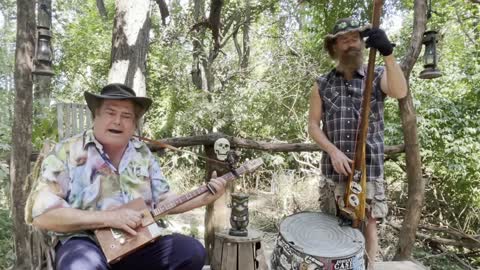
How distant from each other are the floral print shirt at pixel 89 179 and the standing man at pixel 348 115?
94cm

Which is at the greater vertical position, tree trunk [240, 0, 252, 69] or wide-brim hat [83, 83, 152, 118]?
tree trunk [240, 0, 252, 69]

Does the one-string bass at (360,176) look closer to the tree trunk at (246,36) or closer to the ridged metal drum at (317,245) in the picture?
the ridged metal drum at (317,245)

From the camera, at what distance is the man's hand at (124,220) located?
1543 millimetres

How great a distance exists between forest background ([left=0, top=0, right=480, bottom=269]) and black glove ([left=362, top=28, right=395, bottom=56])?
98.7 inches

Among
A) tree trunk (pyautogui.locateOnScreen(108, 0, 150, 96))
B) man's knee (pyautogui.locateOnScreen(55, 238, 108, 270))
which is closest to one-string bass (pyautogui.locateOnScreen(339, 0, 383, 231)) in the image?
man's knee (pyautogui.locateOnScreen(55, 238, 108, 270))

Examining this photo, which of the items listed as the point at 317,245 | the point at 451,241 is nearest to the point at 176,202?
the point at 317,245

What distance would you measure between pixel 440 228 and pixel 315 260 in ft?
11.1

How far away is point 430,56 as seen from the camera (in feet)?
8.87

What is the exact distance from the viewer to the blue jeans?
4.96 ft

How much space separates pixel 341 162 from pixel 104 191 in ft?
3.78

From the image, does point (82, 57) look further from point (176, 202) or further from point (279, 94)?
point (176, 202)

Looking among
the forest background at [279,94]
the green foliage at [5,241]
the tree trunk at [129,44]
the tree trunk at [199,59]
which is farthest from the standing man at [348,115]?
the tree trunk at [199,59]

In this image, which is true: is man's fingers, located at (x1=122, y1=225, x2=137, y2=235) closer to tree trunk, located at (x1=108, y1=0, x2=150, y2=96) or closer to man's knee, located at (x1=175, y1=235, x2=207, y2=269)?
man's knee, located at (x1=175, y1=235, x2=207, y2=269)

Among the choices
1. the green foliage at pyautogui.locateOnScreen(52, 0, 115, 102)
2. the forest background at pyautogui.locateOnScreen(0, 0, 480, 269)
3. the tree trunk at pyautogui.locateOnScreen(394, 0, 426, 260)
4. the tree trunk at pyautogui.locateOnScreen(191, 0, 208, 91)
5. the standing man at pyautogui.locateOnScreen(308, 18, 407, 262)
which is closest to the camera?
the standing man at pyautogui.locateOnScreen(308, 18, 407, 262)
